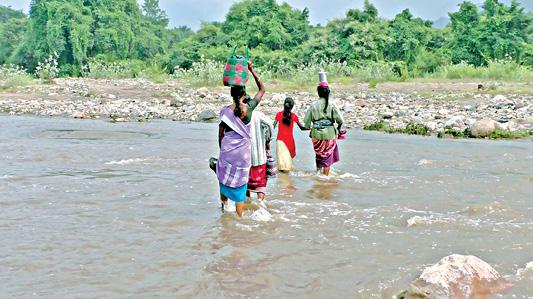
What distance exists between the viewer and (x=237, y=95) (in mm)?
5484

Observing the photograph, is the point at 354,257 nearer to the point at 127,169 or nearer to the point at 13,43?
the point at 127,169

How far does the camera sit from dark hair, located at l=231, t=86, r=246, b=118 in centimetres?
546

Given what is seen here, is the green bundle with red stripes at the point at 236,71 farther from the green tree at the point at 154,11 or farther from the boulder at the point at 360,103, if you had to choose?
the green tree at the point at 154,11

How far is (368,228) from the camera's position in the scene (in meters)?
5.44

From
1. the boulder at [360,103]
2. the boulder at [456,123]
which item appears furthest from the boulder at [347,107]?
the boulder at [456,123]

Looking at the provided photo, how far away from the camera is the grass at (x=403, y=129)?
13650mm

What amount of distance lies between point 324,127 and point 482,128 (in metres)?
6.08

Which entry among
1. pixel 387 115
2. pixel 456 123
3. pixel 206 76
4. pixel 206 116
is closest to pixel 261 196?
pixel 456 123

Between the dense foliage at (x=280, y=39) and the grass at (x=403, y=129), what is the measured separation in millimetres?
11104

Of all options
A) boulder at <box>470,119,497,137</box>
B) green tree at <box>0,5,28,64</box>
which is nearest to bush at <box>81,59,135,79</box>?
green tree at <box>0,5,28,64</box>

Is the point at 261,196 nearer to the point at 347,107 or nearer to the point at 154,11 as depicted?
the point at 347,107

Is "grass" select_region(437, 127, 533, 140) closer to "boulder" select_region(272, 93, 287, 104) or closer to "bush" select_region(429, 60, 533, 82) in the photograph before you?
"boulder" select_region(272, 93, 287, 104)

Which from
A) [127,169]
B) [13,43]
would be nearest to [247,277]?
[127,169]

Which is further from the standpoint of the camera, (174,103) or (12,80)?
(12,80)
